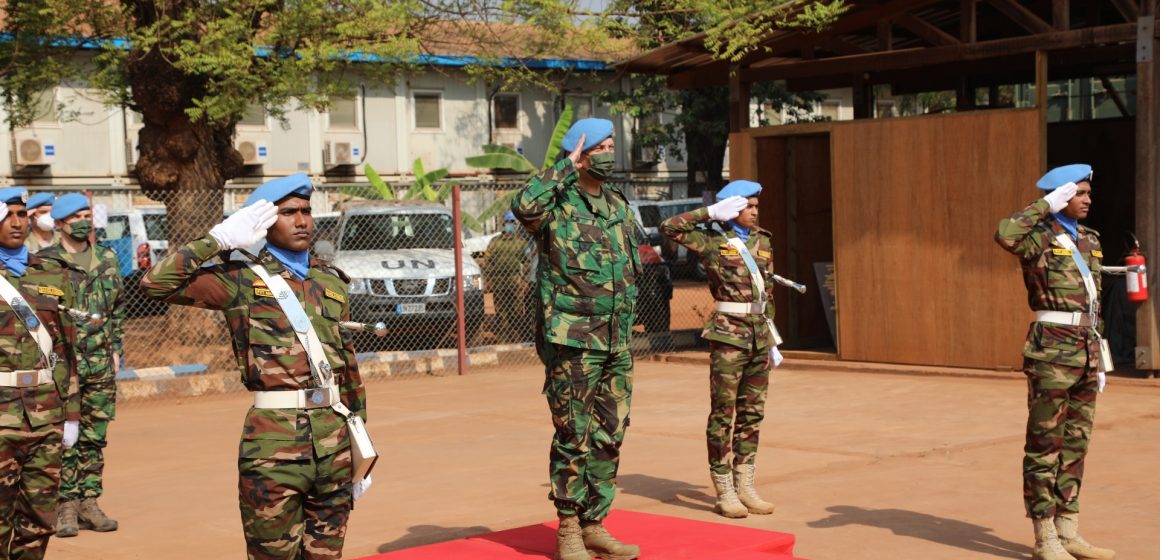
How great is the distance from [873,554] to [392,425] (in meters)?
6.18

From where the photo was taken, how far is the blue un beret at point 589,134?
21.7 feet

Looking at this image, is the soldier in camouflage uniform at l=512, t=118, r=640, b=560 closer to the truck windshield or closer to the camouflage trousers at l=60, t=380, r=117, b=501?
the camouflage trousers at l=60, t=380, r=117, b=501

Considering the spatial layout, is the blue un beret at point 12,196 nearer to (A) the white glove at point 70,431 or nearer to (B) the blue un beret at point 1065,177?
(A) the white glove at point 70,431

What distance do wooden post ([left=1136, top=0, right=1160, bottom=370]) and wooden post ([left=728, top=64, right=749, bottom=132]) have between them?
15.4 ft

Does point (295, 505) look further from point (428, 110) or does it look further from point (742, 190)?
point (428, 110)

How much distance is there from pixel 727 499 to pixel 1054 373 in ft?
6.92

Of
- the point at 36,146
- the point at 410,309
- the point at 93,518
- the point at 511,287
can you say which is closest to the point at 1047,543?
the point at 93,518

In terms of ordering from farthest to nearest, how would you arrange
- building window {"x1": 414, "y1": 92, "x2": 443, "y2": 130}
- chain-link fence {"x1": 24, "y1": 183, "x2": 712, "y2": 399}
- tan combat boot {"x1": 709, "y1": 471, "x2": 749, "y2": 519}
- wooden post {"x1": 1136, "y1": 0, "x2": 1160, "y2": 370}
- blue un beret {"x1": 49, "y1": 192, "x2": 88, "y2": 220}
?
building window {"x1": 414, "y1": 92, "x2": 443, "y2": 130}
chain-link fence {"x1": 24, "y1": 183, "x2": 712, "y2": 399}
wooden post {"x1": 1136, "y1": 0, "x2": 1160, "y2": 370}
blue un beret {"x1": 49, "y1": 192, "x2": 88, "y2": 220}
tan combat boot {"x1": 709, "y1": 471, "x2": 749, "y2": 519}

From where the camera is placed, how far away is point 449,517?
8.59 m

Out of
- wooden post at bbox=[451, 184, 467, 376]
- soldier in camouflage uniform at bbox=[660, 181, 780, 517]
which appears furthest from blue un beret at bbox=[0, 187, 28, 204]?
wooden post at bbox=[451, 184, 467, 376]

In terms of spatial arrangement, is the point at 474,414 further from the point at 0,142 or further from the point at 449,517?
the point at 0,142

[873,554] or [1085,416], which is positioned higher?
[1085,416]

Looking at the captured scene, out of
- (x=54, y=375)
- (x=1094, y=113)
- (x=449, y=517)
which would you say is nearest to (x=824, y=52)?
(x=1094, y=113)

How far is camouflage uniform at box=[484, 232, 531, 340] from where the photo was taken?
59.6ft
